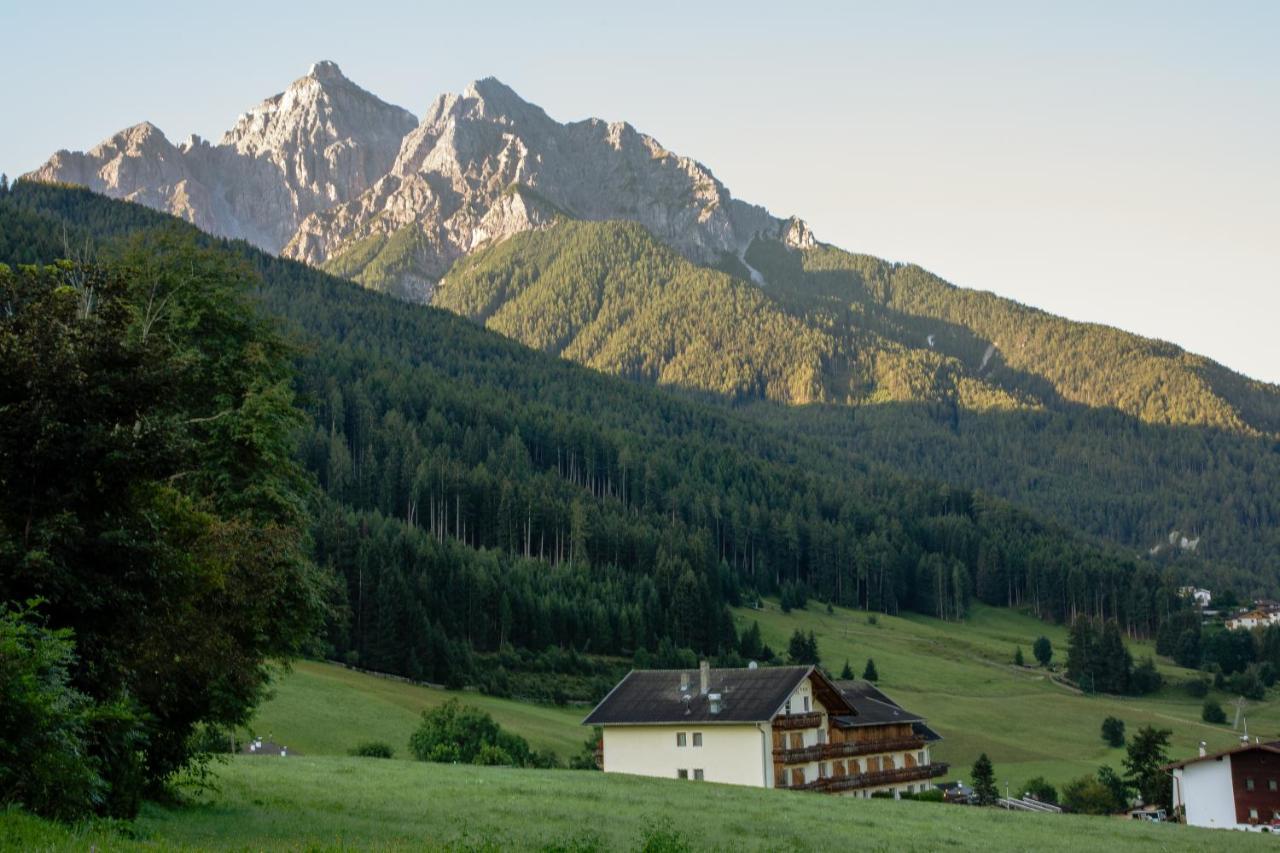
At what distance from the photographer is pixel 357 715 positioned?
81938 millimetres

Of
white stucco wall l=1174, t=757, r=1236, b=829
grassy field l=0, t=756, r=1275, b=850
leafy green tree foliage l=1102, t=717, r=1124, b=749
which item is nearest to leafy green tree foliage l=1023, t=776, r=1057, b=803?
white stucco wall l=1174, t=757, r=1236, b=829

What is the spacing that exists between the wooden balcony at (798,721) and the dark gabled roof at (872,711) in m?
4.04

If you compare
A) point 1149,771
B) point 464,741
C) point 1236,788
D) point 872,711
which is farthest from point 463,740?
point 1149,771

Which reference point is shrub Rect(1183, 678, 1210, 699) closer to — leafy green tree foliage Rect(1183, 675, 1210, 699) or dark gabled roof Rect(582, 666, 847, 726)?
leafy green tree foliage Rect(1183, 675, 1210, 699)

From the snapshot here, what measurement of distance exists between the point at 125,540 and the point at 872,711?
69.7 m

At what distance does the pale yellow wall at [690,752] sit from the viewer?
70688mm

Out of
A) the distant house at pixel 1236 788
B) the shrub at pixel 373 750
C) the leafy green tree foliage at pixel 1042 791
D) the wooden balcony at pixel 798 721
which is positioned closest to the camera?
the shrub at pixel 373 750

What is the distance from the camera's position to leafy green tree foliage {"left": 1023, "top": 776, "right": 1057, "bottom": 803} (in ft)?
284

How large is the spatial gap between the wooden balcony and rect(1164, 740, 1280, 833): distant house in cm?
2114

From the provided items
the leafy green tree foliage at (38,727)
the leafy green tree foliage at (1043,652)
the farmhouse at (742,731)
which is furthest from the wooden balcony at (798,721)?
the leafy green tree foliage at (1043,652)

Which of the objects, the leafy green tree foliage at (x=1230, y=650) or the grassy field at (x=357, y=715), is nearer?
the grassy field at (x=357, y=715)

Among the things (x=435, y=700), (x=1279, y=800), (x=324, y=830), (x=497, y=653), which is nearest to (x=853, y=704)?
(x=1279, y=800)

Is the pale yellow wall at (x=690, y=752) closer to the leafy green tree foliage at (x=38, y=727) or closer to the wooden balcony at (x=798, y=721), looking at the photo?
the wooden balcony at (x=798, y=721)

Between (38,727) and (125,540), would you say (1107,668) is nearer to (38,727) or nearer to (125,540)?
(125,540)
